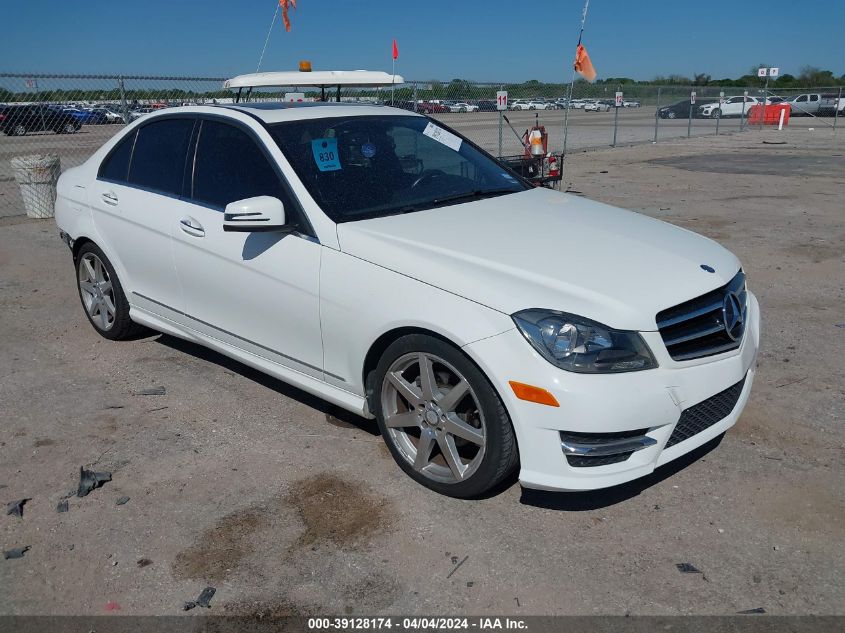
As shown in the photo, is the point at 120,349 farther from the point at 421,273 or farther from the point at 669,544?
the point at 669,544

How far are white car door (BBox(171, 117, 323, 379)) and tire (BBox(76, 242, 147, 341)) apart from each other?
98 centimetres

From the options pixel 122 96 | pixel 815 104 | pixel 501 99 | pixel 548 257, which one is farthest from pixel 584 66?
pixel 815 104

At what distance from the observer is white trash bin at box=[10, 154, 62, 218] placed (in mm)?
11273

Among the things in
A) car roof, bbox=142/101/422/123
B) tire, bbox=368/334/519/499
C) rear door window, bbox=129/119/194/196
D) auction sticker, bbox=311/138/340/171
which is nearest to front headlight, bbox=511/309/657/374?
tire, bbox=368/334/519/499

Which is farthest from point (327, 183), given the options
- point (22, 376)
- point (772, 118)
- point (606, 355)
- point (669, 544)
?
point (772, 118)

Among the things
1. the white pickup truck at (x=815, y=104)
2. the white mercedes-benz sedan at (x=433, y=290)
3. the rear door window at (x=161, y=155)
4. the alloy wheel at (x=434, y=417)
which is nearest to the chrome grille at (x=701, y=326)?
the white mercedes-benz sedan at (x=433, y=290)

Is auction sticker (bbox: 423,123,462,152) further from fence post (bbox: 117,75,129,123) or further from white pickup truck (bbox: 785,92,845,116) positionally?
white pickup truck (bbox: 785,92,845,116)

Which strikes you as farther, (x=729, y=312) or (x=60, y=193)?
(x=60, y=193)

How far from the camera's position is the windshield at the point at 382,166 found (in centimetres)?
395

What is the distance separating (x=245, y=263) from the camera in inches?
160

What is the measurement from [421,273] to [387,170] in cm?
113

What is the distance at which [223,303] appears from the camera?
14.1ft

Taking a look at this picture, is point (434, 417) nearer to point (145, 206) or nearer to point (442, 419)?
point (442, 419)

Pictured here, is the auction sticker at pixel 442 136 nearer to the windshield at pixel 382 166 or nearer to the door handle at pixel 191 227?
the windshield at pixel 382 166
